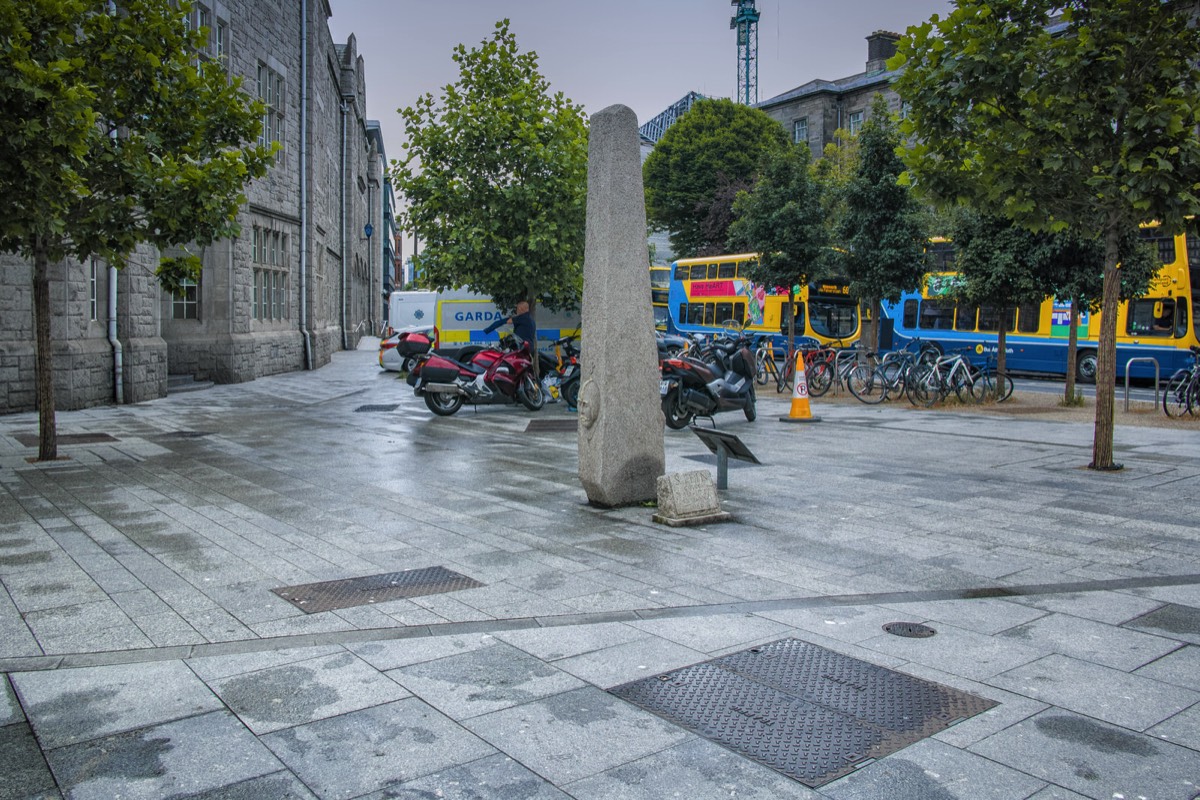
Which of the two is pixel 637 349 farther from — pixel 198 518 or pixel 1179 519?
pixel 1179 519

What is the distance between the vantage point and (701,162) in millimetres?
53969

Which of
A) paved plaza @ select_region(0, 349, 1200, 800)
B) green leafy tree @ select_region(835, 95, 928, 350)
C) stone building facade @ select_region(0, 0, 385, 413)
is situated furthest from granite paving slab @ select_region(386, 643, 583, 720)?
green leafy tree @ select_region(835, 95, 928, 350)

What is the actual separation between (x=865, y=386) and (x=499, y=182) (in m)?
8.23

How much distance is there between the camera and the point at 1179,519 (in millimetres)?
7352

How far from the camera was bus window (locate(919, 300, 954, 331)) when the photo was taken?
28938 millimetres

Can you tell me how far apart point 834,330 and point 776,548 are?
2615 cm

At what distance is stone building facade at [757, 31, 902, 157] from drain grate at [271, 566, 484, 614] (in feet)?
194

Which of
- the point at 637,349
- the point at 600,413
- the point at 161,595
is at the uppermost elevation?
the point at 637,349

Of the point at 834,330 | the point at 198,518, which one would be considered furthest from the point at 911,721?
the point at 834,330

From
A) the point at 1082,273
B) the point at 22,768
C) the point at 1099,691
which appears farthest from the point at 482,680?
the point at 1082,273

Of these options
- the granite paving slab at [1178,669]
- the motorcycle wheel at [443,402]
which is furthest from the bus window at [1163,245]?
the granite paving slab at [1178,669]

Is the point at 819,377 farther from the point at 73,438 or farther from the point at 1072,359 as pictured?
the point at 73,438

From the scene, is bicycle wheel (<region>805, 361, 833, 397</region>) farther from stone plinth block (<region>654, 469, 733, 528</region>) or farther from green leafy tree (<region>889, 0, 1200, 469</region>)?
stone plinth block (<region>654, 469, 733, 528</region>)

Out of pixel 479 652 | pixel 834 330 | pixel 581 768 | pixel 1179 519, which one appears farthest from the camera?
pixel 834 330
